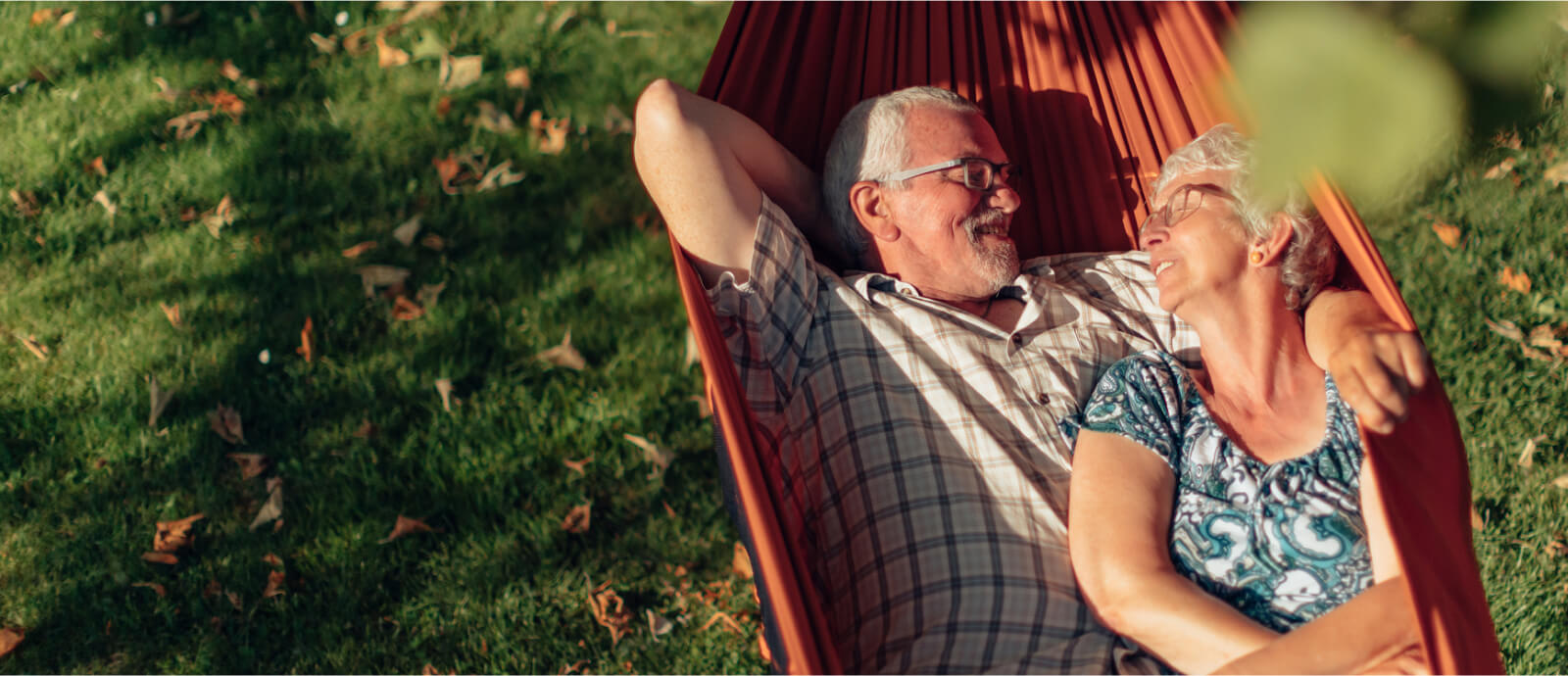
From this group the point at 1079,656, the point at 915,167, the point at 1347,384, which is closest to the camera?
the point at 1347,384

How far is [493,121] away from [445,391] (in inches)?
44.4

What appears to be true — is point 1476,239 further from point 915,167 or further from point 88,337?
point 88,337

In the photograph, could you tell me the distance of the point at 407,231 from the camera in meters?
3.28

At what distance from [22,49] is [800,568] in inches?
143

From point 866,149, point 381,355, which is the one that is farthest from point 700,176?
point 381,355

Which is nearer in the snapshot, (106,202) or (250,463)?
(250,463)

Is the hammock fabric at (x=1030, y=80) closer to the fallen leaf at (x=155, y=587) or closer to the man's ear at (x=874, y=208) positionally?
the man's ear at (x=874, y=208)

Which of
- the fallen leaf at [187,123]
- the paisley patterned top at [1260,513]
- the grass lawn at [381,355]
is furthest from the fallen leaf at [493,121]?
the paisley patterned top at [1260,513]

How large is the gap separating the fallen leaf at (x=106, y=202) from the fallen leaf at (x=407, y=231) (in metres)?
0.90

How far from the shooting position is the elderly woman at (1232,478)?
1754mm

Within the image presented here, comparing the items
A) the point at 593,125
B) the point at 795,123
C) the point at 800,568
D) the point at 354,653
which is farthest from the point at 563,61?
the point at 800,568

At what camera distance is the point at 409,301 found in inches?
123

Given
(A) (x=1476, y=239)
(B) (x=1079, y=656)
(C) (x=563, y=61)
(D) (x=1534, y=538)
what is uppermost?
(A) (x=1476, y=239)

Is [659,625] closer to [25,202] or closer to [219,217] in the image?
[219,217]
